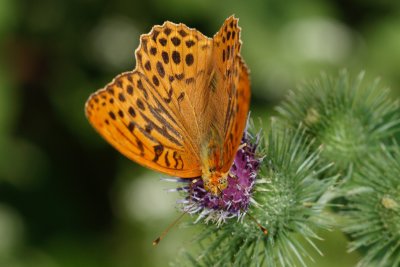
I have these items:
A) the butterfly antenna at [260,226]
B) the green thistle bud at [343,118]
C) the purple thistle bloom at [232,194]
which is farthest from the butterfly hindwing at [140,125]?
the green thistle bud at [343,118]

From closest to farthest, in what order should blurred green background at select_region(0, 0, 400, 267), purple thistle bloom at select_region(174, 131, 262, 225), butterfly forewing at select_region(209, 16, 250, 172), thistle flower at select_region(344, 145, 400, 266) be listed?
butterfly forewing at select_region(209, 16, 250, 172) < purple thistle bloom at select_region(174, 131, 262, 225) < thistle flower at select_region(344, 145, 400, 266) < blurred green background at select_region(0, 0, 400, 267)

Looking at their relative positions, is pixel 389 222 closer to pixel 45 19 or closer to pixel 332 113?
pixel 332 113

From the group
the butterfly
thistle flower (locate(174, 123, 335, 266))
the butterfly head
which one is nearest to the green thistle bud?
thistle flower (locate(174, 123, 335, 266))

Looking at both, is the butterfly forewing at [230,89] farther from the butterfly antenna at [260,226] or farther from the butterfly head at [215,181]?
the butterfly antenna at [260,226]

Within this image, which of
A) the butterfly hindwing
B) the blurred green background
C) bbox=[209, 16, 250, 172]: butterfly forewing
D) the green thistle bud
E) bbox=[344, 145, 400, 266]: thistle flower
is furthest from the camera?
the blurred green background

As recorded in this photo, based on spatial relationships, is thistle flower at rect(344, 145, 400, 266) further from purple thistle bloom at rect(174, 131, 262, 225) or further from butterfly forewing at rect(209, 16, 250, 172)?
butterfly forewing at rect(209, 16, 250, 172)

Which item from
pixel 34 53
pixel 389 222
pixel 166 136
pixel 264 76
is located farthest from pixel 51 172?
pixel 389 222
